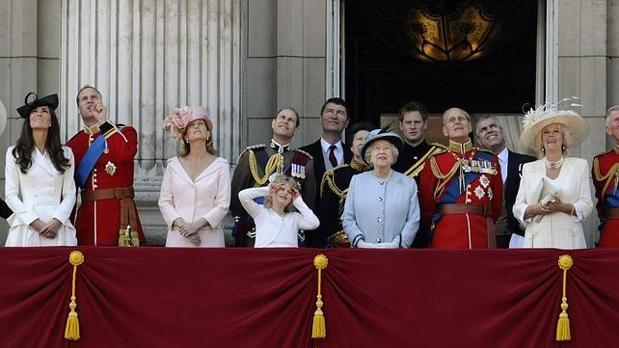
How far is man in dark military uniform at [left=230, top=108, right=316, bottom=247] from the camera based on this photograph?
42.0 ft

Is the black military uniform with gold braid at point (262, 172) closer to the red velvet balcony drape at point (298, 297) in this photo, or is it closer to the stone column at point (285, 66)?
the red velvet balcony drape at point (298, 297)

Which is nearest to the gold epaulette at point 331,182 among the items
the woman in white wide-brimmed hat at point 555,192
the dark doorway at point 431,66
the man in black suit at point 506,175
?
the man in black suit at point 506,175

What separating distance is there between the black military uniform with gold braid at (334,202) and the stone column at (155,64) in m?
1.61

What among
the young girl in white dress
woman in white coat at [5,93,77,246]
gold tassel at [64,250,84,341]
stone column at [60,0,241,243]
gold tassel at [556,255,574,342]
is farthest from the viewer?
stone column at [60,0,241,243]

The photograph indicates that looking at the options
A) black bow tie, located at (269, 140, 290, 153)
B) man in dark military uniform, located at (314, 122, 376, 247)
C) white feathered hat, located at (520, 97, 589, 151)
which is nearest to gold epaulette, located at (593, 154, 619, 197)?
white feathered hat, located at (520, 97, 589, 151)

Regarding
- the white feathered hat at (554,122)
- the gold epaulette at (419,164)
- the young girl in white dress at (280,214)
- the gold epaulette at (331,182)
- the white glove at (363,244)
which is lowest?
the white glove at (363,244)

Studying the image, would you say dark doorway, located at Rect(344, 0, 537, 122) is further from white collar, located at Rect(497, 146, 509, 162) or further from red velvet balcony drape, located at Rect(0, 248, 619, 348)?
red velvet balcony drape, located at Rect(0, 248, 619, 348)

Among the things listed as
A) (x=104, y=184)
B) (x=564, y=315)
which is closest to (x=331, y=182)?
(x=104, y=184)

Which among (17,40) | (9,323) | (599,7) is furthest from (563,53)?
(9,323)

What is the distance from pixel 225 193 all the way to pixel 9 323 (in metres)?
1.91

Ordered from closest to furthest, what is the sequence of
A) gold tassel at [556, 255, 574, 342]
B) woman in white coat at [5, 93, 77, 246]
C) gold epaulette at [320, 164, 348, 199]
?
gold tassel at [556, 255, 574, 342], woman in white coat at [5, 93, 77, 246], gold epaulette at [320, 164, 348, 199]

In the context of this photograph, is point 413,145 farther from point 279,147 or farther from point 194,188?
point 194,188

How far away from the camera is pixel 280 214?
39.8 feet

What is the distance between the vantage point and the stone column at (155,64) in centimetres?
1437
